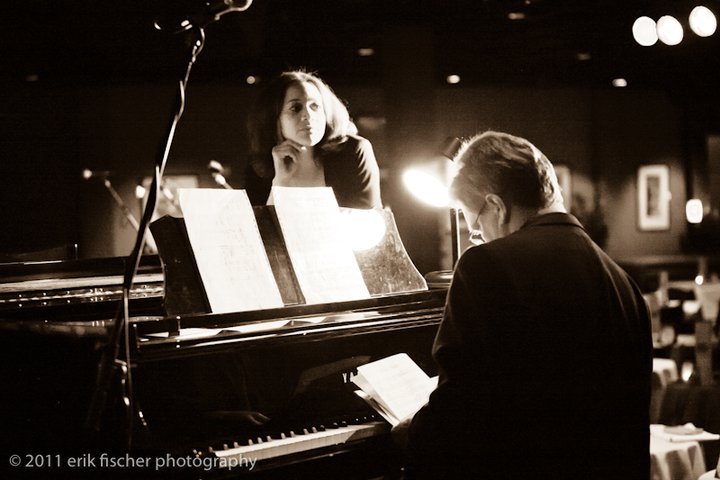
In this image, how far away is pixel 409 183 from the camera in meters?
2.90

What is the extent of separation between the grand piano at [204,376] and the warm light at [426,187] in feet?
1.27

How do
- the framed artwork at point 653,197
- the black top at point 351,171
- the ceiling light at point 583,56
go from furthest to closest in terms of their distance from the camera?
the framed artwork at point 653,197, the ceiling light at point 583,56, the black top at point 351,171

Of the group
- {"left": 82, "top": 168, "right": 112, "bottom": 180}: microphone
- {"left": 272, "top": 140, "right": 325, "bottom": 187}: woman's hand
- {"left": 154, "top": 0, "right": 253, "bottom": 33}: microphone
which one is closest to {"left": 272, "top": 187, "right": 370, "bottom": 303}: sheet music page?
{"left": 272, "top": 140, "right": 325, "bottom": 187}: woman's hand

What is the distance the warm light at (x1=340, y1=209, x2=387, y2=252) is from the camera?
2.73 m

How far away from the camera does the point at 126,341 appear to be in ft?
6.25

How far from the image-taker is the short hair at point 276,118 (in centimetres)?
321

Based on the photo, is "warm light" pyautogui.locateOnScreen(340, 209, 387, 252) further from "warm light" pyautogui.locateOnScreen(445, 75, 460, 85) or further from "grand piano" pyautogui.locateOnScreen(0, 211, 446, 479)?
"warm light" pyautogui.locateOnScreen(445, 75, 460, 85)

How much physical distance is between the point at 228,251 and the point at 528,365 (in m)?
0.92

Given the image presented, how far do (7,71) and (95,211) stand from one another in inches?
83.0

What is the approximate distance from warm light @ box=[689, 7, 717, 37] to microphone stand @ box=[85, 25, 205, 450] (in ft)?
19.2

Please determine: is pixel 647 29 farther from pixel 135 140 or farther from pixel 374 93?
pixel 135 140

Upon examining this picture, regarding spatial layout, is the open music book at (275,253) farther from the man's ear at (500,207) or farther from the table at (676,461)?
the table at (676,461)

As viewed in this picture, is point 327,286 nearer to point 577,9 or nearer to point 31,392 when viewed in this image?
point 31,392

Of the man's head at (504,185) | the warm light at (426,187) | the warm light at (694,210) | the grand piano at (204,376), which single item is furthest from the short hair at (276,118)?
the warm light at (694,210)
